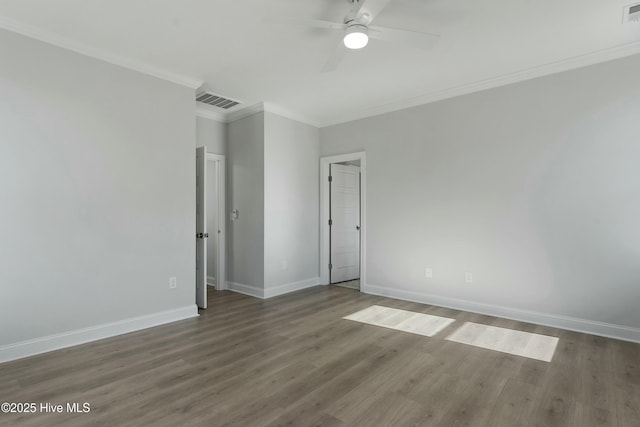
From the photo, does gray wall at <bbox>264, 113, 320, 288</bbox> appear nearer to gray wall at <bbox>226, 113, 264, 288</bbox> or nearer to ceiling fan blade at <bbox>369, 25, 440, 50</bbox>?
gray wall at <bbox>226, 113, 264, 288</bbox>

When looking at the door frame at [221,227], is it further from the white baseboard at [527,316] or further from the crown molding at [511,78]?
the white baseboard at [527,316]

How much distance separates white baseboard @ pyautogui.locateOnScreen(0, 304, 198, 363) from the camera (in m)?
2.68

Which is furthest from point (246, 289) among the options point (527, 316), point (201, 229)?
point (527, 316)

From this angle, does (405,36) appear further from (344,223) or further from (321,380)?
(344,223)

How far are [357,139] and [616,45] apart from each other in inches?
120

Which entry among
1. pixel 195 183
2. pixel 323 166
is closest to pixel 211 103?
pixel 195 183

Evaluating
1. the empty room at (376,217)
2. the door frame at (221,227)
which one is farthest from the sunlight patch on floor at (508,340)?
the door frame at (221,227)

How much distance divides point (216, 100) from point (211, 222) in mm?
2115

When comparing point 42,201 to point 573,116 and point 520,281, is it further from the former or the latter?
point 573,116

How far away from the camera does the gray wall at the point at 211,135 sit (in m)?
4.90

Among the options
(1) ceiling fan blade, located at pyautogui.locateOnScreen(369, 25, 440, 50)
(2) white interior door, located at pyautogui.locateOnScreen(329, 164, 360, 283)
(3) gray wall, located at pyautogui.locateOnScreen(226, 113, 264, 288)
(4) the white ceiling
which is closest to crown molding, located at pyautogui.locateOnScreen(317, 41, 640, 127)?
(4) the white ceiling

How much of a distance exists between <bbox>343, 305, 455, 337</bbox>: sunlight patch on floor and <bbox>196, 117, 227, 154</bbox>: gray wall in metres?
3.27

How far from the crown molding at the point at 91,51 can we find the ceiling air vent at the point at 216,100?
444 millimetres

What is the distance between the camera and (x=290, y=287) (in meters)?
5.10
